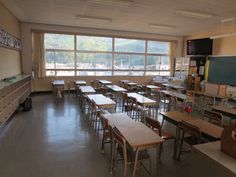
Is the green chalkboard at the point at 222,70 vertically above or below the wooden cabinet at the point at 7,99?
above

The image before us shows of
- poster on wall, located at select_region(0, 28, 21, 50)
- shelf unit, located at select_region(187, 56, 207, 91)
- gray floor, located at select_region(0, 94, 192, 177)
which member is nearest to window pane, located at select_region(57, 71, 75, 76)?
poster on wall, located at select_region(0, 28, 21, 50)

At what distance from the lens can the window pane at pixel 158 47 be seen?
408 inches

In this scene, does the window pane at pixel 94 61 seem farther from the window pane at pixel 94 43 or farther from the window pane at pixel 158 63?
the window pane at pixel 158 63

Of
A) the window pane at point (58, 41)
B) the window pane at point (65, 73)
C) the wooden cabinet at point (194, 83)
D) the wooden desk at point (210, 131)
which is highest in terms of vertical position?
the window pane at point (58, 41)

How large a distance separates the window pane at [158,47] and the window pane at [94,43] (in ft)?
8.25

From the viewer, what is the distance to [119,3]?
4711 mm

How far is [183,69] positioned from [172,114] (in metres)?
7.18

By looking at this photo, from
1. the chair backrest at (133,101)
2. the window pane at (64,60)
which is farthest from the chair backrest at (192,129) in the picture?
the window pane at (64,60)

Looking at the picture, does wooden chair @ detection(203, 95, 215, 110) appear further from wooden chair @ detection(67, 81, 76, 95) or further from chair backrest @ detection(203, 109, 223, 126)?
wooden chair @ detection(67, 81, 76, 95)

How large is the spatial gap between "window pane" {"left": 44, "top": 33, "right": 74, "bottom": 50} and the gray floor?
4693 mm

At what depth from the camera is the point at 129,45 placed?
9.99 m

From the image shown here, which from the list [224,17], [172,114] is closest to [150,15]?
[224,17]

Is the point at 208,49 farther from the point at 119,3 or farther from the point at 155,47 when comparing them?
the point at 119,3

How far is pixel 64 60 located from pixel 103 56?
211cm
